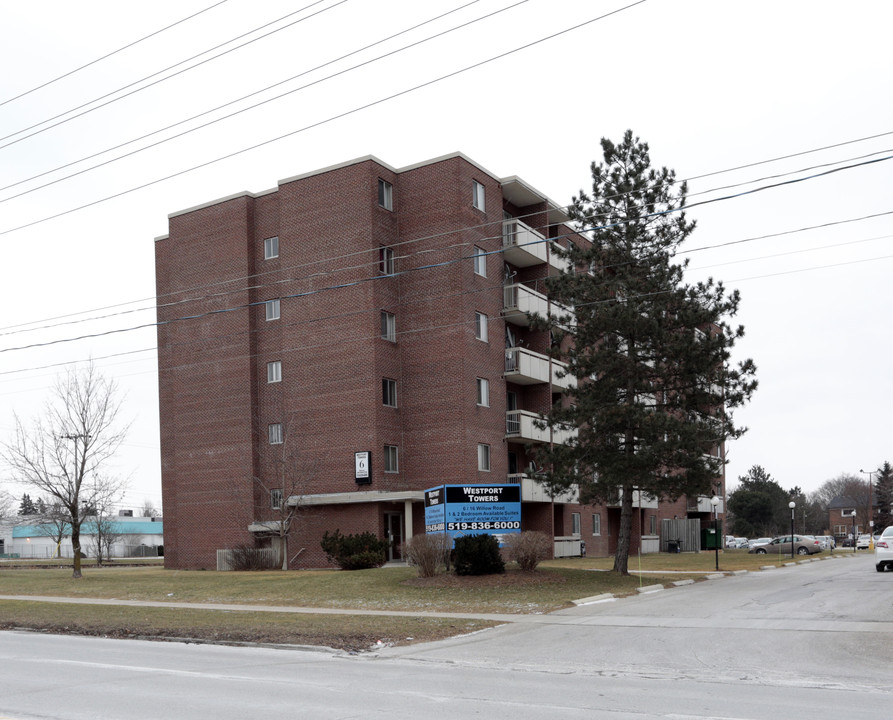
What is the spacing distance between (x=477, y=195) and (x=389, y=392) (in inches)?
400

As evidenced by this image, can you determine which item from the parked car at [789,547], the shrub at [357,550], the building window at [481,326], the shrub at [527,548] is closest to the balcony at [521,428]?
the building window at [481,326]

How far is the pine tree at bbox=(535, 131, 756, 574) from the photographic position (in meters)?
31.0

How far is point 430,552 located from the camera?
27734mm

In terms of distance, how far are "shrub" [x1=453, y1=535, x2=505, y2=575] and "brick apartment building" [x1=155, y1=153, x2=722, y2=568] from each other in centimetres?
1201

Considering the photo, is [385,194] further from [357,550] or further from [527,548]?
[527,548]

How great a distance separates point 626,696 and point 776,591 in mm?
17553

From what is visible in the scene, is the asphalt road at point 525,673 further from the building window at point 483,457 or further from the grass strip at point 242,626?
the building window at point 483,457

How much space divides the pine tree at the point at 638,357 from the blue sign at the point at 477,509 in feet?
13.5

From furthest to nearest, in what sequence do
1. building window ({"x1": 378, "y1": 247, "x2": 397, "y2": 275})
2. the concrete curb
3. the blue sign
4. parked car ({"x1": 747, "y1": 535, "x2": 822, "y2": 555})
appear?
parked car ({"x1": 747, "y1": 535, "x2": 822, "y2": 555})
building window ({"x1": 378, "y1": 247, "x2": 397, "y2": 275})
the blue sign
the concrete curb

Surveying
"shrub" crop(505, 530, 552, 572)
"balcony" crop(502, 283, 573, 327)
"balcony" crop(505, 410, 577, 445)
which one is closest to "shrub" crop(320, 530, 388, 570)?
"shrub" crop(505, 530, 552, 572)

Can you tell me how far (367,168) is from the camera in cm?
4131

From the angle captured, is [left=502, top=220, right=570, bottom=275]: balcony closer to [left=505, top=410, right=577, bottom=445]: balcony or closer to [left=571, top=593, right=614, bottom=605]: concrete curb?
A: [left=505, top=410, right=577, bottom=445]: balcony

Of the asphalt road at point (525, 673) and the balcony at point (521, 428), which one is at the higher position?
the balcony at point (521, 428)

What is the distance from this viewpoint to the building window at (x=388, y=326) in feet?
136
